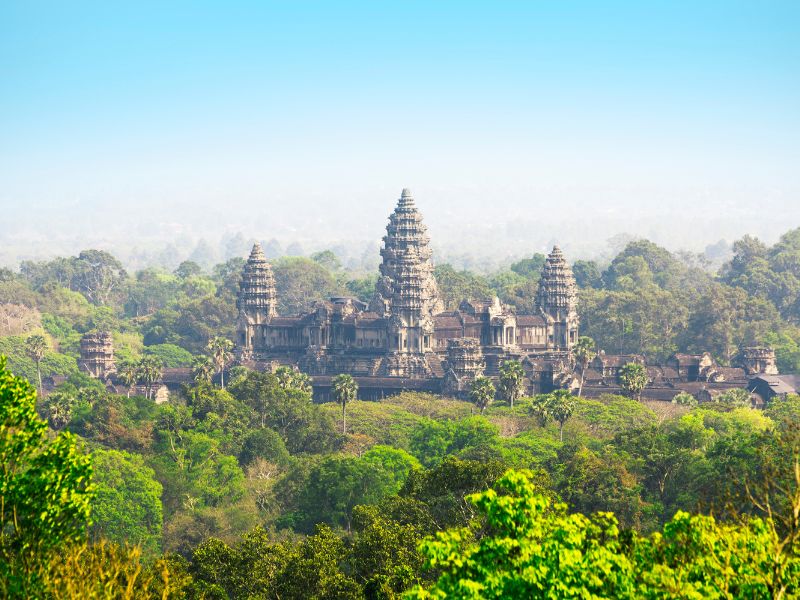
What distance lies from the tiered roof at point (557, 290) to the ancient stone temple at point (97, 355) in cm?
4300

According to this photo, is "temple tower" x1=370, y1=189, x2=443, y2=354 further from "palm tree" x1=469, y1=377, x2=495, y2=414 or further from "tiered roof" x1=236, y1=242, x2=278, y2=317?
"palm tree" x1=469, y1=377, x2=495, y2=414

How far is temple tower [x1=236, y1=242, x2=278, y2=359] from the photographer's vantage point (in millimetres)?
139250

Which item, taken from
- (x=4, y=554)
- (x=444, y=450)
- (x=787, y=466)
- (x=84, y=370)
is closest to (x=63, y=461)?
(x=4, y=554)

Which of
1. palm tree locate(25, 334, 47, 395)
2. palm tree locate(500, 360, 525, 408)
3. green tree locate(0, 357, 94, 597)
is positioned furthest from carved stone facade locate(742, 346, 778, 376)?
green tree locate(0, 357, 94, 597)

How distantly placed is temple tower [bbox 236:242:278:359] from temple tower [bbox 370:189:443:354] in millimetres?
10497

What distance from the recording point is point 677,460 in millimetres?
72188

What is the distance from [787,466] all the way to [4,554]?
3157cm

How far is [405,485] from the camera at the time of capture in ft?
207

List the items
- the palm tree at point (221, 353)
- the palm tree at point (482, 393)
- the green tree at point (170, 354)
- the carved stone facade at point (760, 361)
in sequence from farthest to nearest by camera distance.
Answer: the green tree at point (170, 354), the palm tree at point (221, 353), the carved stone facade at point (760, 361), the palm tree at point (482, 393)

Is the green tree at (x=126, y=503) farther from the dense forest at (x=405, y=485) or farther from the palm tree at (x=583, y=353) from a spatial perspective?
the palm tree at (x=583, y=353)

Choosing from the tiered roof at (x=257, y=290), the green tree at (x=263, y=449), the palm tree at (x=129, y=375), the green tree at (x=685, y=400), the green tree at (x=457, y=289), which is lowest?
the green tree at (x=685, y=400)

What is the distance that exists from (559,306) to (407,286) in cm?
1663

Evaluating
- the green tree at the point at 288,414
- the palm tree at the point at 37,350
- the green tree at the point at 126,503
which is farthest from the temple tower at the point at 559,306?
the green tree at the point at 126,503

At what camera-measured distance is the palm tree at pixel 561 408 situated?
306 ft
